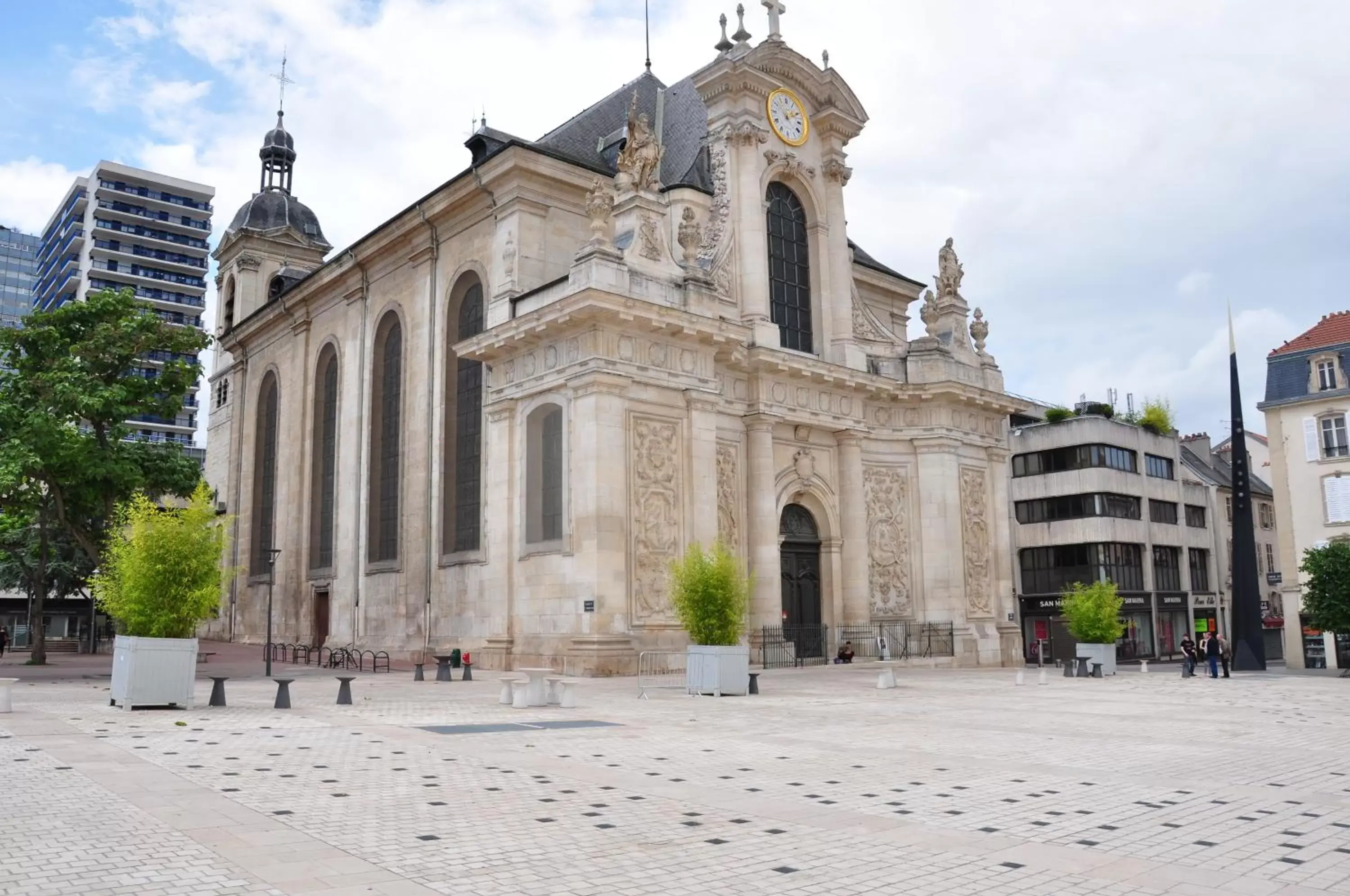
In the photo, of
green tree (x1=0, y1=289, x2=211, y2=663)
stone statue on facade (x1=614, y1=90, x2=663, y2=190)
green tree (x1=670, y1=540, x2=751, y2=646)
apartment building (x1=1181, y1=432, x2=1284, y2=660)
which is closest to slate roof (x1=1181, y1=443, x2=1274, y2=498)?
apartment building (x1=1181, y1=432, x2=1284, y2=660)

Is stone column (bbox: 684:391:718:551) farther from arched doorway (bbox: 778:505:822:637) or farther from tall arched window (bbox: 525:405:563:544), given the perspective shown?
arched doorway (bbox: 778:505:822:637)

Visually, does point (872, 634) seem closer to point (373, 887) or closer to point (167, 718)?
point (167, 718)

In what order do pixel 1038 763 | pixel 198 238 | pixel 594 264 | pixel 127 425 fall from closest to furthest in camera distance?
pixel 1038 763 → pixel 594 264 → pixel 127 425 → pixel 198 238

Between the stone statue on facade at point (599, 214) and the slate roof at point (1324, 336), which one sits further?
the slate roof at point (1324, 336)

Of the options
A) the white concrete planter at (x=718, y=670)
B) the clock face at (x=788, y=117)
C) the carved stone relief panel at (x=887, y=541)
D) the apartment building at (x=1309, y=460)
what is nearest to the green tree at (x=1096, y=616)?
the carved stone relief panel at (x=887, y=541)

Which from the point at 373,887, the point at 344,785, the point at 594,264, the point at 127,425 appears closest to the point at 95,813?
the point at 344,785

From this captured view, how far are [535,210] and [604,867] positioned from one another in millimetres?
29188

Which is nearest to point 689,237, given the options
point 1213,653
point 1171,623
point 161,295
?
point 1213,653

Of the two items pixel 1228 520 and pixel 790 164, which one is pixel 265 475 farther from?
pixel 1228 520

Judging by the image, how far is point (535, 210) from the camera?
34.2 metres

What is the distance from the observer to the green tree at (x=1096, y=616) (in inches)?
1251

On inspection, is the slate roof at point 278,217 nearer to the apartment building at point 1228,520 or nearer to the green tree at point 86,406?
the green tree at point 86,406

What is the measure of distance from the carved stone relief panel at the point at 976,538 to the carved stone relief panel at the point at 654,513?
1340cm

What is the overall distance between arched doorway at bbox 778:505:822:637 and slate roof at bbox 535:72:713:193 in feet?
37.6
